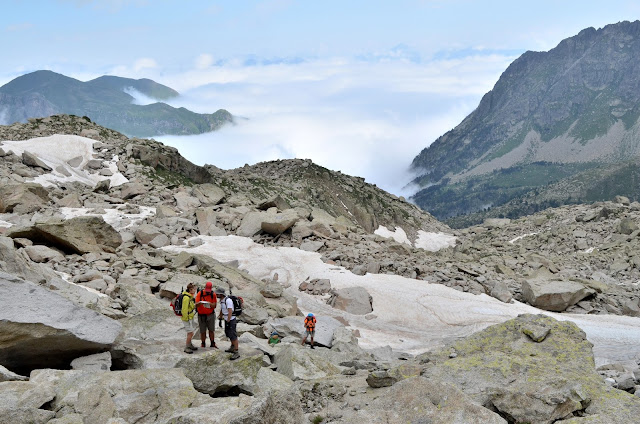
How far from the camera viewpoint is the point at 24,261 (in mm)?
20703

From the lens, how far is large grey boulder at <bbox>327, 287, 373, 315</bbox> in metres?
31.6

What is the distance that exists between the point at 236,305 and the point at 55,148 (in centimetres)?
4928

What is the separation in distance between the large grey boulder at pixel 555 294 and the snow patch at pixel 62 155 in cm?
4229

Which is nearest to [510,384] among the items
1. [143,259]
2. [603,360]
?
[603,360]

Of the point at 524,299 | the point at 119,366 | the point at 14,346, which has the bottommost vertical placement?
the point at 524,299

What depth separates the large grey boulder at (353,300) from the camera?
31.6 metres

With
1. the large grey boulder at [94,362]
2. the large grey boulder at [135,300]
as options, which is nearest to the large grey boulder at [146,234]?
the large grey boulder at [135,300]

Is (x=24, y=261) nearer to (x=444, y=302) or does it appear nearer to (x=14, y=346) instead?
(x=14, y=346)

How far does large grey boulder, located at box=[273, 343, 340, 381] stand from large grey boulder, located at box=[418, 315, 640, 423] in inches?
133

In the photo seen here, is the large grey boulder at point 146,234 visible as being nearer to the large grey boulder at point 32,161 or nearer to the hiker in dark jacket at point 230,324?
the large grey boulder at point 32,161

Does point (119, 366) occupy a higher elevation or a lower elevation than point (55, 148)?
lower

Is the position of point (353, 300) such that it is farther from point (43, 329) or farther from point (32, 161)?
point (32, 161)

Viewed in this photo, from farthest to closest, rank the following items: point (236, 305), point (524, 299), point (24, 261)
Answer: point (524, 299), point (24, 261), point (236, 305)

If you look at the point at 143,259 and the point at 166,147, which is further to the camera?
the point at 166,147
